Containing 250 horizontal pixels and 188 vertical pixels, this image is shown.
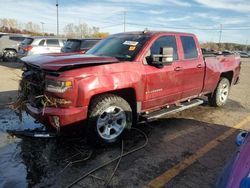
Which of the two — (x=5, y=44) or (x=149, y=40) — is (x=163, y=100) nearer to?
(x=149, y=40)

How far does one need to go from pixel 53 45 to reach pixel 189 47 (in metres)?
12.1

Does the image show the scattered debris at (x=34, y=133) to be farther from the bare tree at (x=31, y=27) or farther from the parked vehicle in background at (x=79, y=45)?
the bare tree at (x=31, y=27)

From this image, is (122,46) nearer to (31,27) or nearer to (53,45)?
(53,45)

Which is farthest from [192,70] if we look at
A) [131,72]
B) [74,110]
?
[74,110]

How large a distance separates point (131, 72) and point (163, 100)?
45.5 inches

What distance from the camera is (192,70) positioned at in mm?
6273

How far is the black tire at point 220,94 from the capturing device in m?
7.65

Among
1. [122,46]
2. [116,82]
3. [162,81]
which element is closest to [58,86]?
[116,82]

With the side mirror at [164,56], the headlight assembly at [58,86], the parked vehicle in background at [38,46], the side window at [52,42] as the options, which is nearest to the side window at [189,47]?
the side mirror at [164,56]

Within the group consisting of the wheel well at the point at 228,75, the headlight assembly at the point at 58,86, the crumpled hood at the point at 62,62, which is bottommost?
the wheel well at the point at 228,75

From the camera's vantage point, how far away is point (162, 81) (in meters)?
5.50


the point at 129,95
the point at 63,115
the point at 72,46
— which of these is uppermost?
the point at 72,46

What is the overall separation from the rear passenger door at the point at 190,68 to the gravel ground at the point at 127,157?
0.71 meters

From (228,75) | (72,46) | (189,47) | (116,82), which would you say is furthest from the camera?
(72,46)
